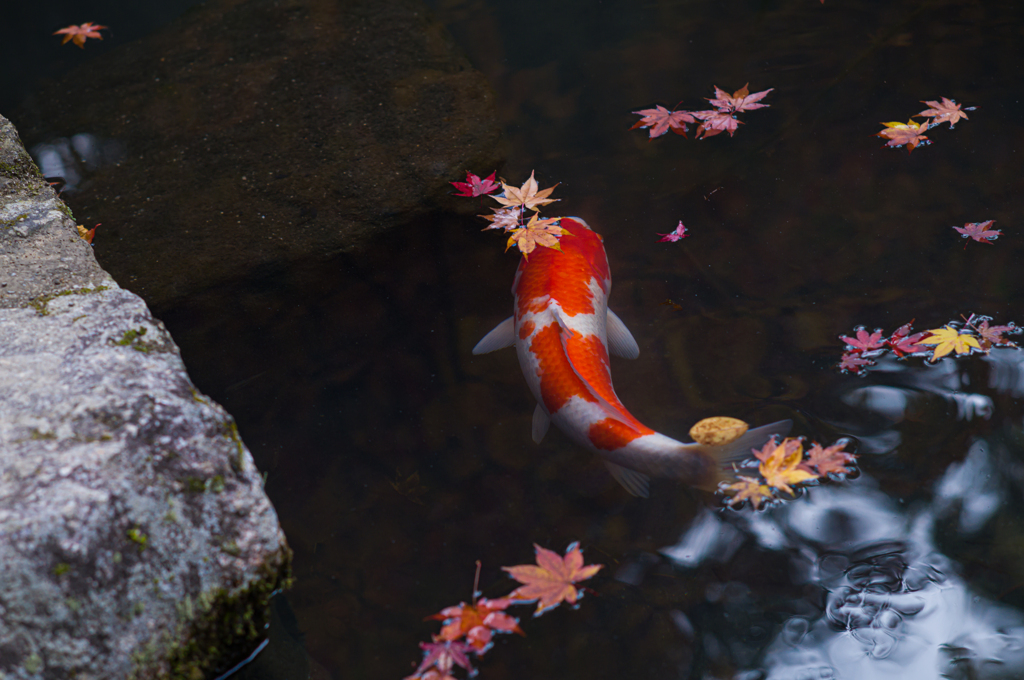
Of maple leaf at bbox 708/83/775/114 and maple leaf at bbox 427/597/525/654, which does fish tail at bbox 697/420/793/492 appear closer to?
maple leaf at bbox 427/597/525/654

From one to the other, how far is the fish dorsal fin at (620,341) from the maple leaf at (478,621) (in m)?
1.32

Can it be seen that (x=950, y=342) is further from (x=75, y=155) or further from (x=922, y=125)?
(x=75, y=155)

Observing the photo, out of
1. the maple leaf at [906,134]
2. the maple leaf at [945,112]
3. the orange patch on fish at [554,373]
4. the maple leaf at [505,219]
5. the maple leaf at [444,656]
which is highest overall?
→ the maple leaf at [505,219]

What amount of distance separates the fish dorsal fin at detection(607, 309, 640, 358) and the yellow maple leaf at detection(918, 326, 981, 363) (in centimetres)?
125

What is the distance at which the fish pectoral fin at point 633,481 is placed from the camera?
2.63m

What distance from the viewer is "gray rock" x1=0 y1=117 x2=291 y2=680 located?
5.33ft

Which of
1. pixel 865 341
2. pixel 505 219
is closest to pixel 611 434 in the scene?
pixel 865 341

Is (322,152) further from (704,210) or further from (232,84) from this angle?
(704,210)

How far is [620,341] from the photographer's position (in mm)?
3215

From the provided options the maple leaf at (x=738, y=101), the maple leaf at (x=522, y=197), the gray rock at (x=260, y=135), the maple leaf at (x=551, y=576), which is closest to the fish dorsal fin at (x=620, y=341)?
the maple leaf at (x=522, y=197)

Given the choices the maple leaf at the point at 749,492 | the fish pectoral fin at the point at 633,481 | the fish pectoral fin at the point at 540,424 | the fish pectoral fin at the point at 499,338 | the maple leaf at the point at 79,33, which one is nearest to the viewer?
the maple leaf at the point at 749,492

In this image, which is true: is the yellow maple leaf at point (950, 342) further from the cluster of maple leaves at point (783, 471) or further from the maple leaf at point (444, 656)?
the maple leaf at point (444, 656)

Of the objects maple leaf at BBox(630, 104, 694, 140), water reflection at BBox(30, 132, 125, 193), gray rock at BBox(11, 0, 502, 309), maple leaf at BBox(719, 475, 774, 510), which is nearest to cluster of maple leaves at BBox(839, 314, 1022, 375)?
maple leaf at BBox(719, 475, 774, 510)

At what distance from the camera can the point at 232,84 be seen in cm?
456
